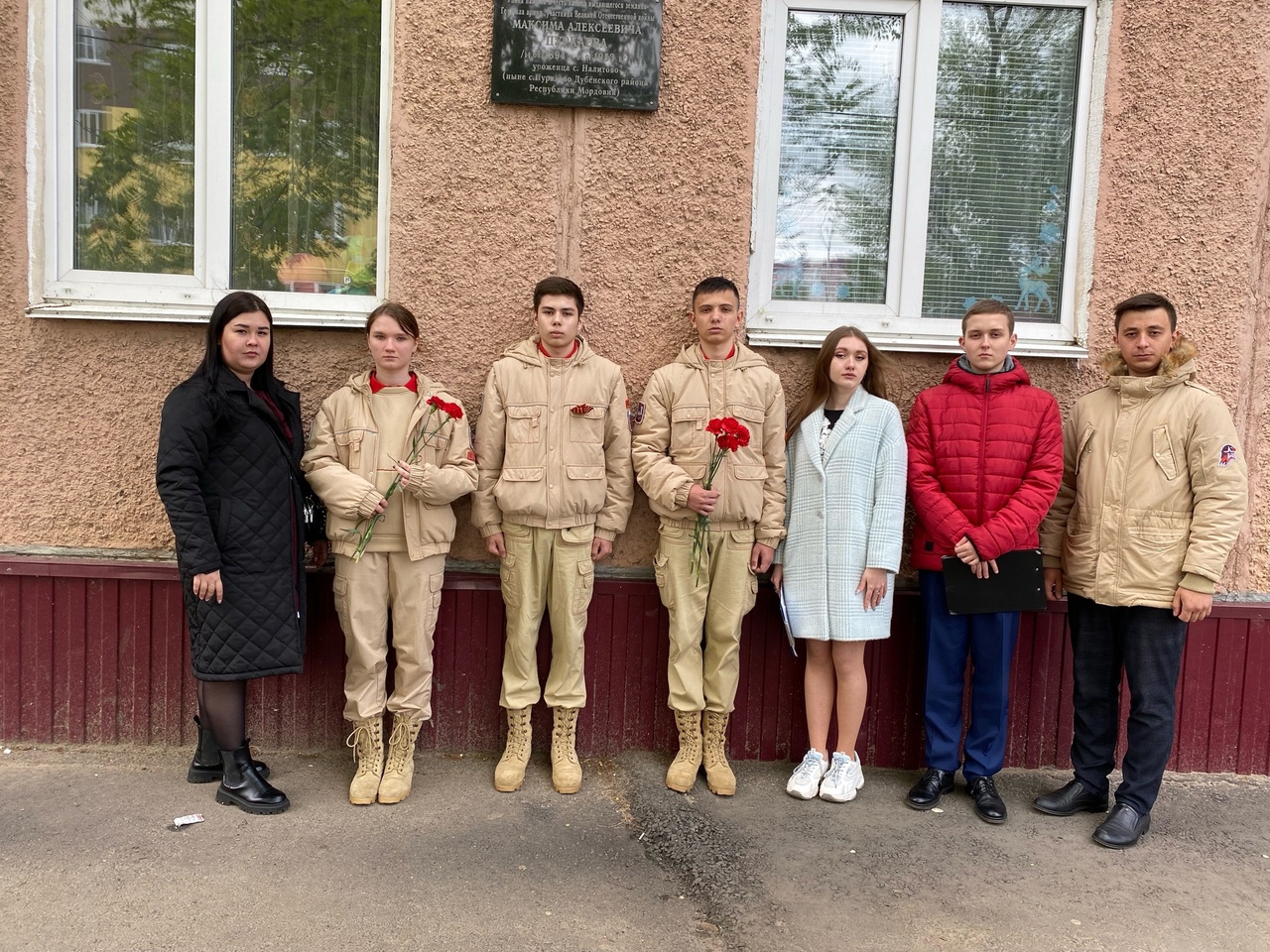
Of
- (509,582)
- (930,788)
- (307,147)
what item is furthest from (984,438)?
(307,147)

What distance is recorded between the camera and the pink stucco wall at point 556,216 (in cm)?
391

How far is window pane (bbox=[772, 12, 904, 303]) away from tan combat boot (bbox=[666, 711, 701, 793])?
1.88m

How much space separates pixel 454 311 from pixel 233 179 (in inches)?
45.1

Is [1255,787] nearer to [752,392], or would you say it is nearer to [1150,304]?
[1150,304]

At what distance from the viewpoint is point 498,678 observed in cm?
407

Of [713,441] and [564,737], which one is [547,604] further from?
[713,441]

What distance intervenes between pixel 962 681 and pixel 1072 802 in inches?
24.1

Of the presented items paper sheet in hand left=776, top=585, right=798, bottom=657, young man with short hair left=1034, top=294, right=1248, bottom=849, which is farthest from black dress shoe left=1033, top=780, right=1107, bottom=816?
paper sheet in hand left=776, top=585, right=798, bottom=657

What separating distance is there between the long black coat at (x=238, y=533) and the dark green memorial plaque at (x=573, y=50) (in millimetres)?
1693

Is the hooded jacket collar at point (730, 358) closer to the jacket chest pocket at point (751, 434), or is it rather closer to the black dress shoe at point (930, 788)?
the jacket chest pocket at point (751, 434)

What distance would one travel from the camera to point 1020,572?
3.62 meters

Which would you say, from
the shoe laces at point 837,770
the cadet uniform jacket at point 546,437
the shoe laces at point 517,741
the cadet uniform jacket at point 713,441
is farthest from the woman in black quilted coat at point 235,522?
the shoe laces at point 837,770

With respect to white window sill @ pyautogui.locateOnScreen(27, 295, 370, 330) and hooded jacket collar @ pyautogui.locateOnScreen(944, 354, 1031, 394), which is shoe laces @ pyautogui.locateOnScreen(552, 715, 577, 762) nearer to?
white window sill @ pyautogui.locateOnScreen(27, 295, 370, 330)

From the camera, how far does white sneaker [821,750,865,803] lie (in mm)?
3775
